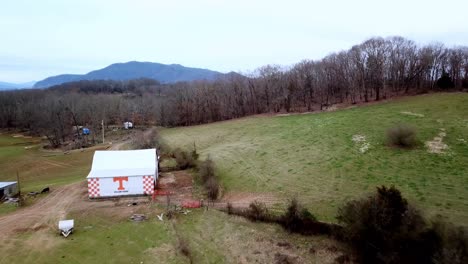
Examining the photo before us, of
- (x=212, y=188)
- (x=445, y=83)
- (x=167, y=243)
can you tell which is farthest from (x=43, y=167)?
(x=445, y=83)

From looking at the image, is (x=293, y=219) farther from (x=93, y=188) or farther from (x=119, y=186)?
(x=93, y=188)

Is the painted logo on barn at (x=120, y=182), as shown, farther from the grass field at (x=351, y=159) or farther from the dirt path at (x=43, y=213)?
the grass field at (x=351, y=159)

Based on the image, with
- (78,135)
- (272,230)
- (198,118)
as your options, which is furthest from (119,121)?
(272,230)

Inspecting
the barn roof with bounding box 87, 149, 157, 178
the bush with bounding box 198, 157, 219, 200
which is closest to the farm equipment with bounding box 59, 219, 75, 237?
the barn roof with bounding box 87, 149, 157, 178

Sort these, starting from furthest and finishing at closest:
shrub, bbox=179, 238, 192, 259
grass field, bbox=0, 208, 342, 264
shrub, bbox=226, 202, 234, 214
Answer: shrub, bbox=226, 202, 234, 214, shrub, bbox=179, 238, 192, 259, grass field, bbox=0, 208, 342, 264

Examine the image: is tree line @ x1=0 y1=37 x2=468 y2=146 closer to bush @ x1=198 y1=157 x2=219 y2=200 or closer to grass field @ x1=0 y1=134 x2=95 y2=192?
grass field @ x1=0 y1=134 x2=95 y2=192
